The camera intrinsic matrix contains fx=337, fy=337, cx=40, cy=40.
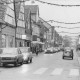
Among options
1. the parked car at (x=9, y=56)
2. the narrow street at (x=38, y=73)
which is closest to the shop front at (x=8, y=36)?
the parked car at (x=9, y=56)

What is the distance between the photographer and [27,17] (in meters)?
88.9

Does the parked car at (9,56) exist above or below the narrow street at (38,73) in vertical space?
above

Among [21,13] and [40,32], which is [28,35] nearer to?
[21,13]

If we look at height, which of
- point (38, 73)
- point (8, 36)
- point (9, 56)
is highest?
point (8, 36)

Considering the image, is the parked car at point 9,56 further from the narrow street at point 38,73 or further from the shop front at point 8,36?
the shop front at point 8,36

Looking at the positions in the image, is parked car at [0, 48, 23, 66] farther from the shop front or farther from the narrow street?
the shop front

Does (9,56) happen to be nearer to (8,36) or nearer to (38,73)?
(38,73)

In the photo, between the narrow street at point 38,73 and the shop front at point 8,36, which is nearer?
the narrow street at point 38,73

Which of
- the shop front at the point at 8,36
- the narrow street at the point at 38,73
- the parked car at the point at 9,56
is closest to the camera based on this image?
the narrow street at the point at 38,73

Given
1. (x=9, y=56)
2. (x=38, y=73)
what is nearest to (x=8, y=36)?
(x=9, y=56)

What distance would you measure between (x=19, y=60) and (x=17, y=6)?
153 ft

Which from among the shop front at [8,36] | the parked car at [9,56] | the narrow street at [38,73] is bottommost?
the narrow street at [38,73]

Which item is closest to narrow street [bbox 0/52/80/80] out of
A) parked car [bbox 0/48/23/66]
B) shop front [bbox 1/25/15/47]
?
parked car [bbox 0/48/23/66]

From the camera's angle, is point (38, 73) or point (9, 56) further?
point (9, 56)
